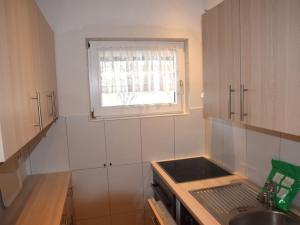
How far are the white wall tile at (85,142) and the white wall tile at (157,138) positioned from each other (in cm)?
39

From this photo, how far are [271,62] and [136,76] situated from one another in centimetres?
141

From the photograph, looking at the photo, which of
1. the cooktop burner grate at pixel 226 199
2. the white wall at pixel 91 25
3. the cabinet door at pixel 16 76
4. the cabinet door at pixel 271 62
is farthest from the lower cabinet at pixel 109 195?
the cabinet door at pixel 271 62

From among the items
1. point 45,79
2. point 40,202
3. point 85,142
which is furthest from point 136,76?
point 40,202

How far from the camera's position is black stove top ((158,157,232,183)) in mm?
1957

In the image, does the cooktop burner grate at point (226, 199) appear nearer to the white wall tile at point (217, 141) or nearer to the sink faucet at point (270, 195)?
the sink faucet at point (270, 195)

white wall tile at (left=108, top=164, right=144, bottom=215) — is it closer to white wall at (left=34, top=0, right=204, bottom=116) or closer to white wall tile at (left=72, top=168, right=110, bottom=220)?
white wall tile at (left=72, top=168, right=110, bottom=220)

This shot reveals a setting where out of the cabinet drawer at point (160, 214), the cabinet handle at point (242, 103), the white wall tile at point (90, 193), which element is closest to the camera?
the cabinet handle at point (242, 103)

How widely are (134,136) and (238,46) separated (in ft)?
4.22

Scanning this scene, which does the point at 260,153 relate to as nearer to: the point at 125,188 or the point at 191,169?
the point at 191,169

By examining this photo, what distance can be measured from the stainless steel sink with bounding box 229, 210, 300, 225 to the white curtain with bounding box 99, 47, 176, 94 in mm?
1372

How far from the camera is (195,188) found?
1.74 metres

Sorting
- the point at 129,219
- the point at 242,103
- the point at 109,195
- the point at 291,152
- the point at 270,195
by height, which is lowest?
the point at 129,219

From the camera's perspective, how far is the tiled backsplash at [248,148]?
58.4 inches

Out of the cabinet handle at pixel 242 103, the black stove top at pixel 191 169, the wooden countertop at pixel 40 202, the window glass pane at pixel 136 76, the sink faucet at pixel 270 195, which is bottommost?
the wooden countertop at pixel 40 202
